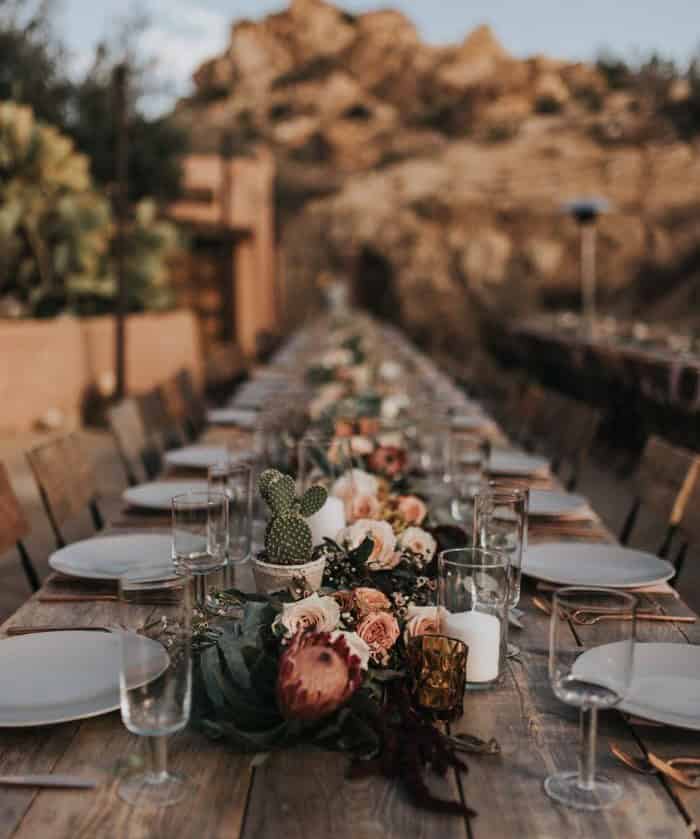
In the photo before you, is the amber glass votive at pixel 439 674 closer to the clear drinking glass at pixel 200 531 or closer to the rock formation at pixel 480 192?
the clear drinking glass at pixel 200 531

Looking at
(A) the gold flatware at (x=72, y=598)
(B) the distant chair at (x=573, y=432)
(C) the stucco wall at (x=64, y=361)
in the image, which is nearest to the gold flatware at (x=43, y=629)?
(A) the gold flatware at (x=72, y=598)

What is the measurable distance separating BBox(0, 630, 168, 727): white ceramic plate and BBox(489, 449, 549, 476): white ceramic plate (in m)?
2.01

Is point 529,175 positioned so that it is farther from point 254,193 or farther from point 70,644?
point 70,644

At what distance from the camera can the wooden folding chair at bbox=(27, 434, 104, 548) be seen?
3.01 metres

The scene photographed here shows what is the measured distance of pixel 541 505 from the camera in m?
2.90

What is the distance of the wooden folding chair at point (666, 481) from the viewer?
2.93 metres

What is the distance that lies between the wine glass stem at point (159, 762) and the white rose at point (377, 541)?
60cm

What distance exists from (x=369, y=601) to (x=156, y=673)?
0.40 metres

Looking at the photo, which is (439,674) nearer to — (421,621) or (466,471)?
(421,621)

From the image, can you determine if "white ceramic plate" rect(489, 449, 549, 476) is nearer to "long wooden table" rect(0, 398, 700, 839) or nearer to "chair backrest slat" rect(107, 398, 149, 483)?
"chair backrest slat" rect(107, 398, 149, 483)

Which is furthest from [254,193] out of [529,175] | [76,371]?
[76,371]

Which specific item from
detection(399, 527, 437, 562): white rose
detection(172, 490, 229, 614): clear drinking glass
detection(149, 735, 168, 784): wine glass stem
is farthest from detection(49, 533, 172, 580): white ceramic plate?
detection(149, 735, 168, 784): wine glass stem

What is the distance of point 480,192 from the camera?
707 inches

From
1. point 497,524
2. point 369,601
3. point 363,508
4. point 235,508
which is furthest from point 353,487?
point 369,601
